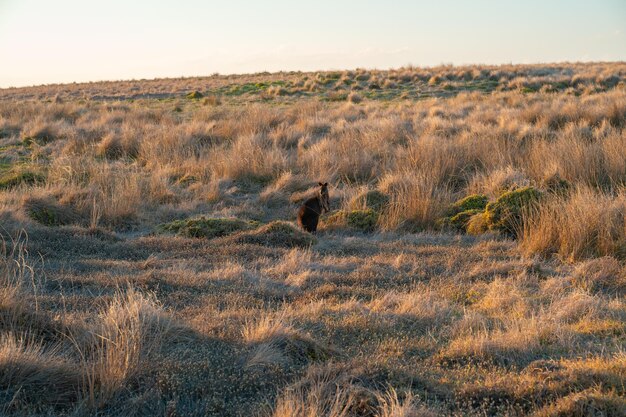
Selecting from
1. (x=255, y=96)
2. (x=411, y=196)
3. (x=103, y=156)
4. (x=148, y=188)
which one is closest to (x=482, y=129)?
(x=411, y=196)

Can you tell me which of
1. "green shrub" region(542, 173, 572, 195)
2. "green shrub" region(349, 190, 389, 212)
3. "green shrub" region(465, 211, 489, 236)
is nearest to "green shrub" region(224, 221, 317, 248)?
"green shrub" region(349, 190, 389, 212)

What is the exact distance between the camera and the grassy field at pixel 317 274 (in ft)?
11.8

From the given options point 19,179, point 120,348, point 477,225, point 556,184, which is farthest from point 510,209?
point 19,179

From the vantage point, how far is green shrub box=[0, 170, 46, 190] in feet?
34.7

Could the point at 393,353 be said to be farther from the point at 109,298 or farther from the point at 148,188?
the point at 148,188

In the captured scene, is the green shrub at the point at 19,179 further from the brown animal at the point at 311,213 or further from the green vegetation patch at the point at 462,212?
the green vegetation patch at the point at 462,212

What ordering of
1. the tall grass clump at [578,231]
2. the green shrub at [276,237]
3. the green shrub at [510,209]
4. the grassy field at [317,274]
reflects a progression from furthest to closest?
1. the green shrub at [510,209]
2. the green shrub at [276,237]
3. the tall grass clump at [578,231]
4. the grassy field at [317,274]

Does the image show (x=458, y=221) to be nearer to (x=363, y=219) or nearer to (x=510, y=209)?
(x=510, y=209)

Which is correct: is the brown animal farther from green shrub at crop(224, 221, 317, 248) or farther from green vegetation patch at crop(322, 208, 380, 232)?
green vegetation patch at crop(322, 208, 380, 232)

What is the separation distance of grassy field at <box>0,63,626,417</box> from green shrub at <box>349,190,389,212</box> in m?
0.04

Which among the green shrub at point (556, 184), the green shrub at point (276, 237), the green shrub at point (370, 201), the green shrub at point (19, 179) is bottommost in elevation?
the green shrub at point (276, 237)

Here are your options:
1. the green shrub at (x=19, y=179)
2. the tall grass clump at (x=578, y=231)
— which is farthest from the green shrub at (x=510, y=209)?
the green shrub at (x=19, y=179)

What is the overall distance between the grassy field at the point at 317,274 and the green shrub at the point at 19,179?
0.17ft

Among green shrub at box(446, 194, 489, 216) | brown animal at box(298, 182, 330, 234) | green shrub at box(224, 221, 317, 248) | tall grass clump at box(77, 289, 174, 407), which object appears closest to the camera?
tall grass clump at box(77, 289, 174, 407)
